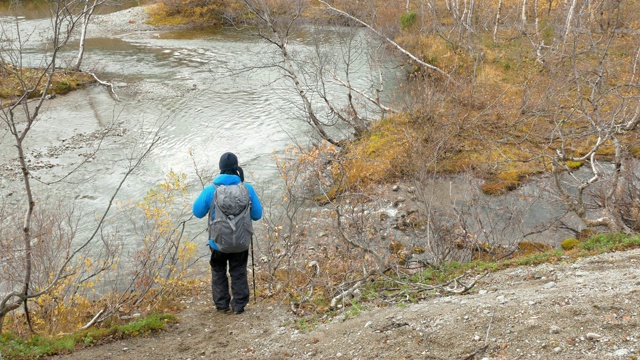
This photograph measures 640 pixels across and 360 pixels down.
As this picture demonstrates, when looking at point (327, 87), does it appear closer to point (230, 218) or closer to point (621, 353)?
point (230, 218)

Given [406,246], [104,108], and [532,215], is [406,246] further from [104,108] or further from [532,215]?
[104,108]

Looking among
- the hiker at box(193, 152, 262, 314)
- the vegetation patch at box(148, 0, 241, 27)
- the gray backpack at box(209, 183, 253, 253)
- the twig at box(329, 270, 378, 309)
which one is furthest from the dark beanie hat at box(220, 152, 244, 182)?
the vegetation patch at box(148, 0, 241, 27)

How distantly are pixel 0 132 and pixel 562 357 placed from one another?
16.3 m

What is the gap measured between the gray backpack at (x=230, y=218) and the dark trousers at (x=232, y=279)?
0.32 metres

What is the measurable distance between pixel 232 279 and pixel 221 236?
2.30 ft

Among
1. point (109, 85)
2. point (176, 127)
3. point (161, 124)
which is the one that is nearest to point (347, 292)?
point (161, 124)

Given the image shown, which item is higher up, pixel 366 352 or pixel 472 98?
pixel 472 98

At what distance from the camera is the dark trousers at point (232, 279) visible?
6.62 m

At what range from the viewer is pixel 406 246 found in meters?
9.64

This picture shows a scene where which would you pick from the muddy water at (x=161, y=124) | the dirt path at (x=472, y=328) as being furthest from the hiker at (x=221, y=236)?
the muddy water at (x=161, y=124)

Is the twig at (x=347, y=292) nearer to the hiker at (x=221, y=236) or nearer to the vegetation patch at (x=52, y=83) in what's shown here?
the hiker at (x=221, y=236)

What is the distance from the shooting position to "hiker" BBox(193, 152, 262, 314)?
20.7 feet

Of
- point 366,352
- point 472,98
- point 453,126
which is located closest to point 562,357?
point 366,352

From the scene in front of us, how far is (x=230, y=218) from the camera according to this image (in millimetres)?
6258
